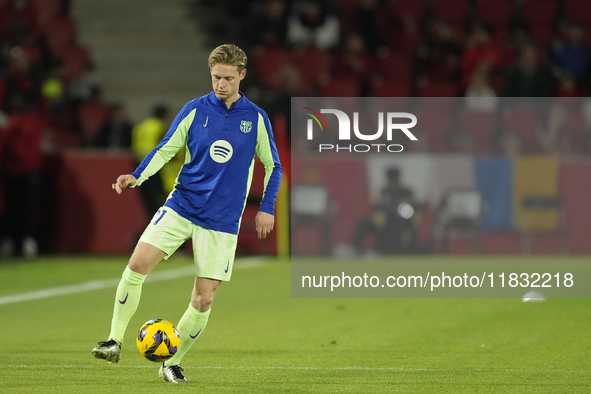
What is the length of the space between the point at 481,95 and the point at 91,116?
7053mm

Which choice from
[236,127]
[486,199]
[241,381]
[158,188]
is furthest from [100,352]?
[486,199]

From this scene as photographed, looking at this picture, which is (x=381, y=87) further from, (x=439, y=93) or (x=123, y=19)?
(x=123, y=19)

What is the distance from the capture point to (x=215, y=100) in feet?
19.6

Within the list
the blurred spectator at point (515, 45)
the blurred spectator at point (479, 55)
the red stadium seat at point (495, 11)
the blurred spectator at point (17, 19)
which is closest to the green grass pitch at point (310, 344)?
the blurred spectator at point (479, 55)

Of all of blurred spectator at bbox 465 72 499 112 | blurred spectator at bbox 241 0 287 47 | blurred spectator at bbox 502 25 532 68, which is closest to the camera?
blurred spectator at bbox 465 72 499 112

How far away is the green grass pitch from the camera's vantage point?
19.5 feet

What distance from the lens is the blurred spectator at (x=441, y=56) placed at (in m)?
17.3

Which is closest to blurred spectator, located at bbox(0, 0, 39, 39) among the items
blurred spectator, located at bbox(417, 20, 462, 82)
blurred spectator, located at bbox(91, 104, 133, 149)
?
blurred spectator, located at bbox(91, 104, 133, 149)

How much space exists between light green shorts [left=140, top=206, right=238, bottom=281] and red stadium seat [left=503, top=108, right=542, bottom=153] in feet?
32.5

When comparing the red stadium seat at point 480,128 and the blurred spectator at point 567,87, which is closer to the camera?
the red stadium seat at point 480,128

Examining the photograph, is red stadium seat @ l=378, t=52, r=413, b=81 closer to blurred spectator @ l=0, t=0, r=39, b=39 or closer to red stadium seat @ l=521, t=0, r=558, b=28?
red stadium seat @ l=521, t=0, r=558, b=28

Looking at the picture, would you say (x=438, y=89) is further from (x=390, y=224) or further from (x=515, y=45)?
(x=390, y=224)

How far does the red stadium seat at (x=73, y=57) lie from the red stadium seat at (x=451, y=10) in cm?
688

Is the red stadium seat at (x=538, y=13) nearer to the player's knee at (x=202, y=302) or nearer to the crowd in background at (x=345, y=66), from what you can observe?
the crowd in background at (x=345, y=66)
